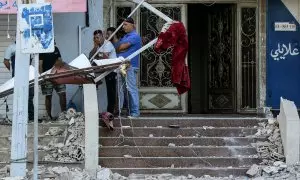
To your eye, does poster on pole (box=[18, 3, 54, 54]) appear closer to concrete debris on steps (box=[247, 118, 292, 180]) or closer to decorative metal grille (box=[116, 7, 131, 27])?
concrete debris on steps (box=[247, 118, 292, 180])

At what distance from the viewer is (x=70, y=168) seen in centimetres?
1098

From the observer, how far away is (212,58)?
1612cm

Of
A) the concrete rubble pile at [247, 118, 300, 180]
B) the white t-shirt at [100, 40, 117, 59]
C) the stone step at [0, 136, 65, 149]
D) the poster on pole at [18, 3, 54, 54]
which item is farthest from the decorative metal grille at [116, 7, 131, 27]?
the poster on pole at [18, 3, 54, 54]

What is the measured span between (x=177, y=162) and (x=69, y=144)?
1966 mm

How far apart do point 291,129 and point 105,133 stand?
3403 millimetres

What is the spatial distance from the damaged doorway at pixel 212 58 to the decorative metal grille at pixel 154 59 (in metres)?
1.44

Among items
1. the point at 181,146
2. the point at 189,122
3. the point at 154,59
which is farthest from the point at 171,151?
the point at 154,59

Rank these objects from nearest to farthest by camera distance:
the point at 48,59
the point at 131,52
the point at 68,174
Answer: the point at 68,174
the point at 131,52
the point at 48,59

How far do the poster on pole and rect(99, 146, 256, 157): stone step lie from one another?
10.4 feet

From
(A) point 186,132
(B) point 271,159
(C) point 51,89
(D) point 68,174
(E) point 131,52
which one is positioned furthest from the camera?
(C) point 51,89

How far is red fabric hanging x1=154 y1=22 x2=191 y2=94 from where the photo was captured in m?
12.0

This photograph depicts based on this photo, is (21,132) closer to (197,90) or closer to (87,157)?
(87,157)

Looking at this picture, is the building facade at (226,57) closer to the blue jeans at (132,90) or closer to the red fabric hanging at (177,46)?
the blue jeans at (132,90)

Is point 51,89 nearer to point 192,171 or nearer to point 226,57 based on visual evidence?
point 192,171
